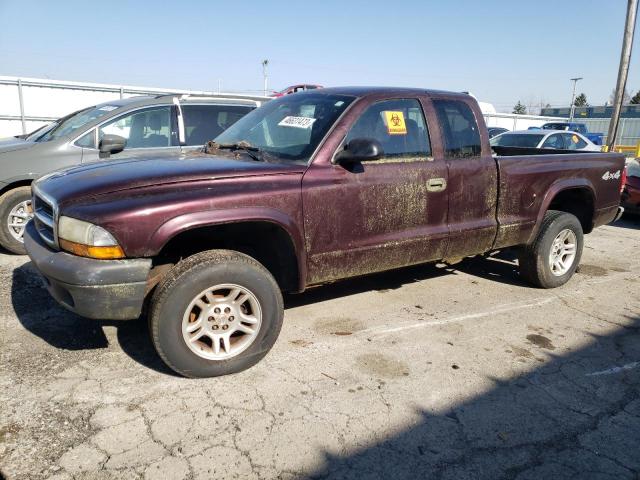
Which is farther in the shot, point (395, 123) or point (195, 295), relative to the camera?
point (395, 123)

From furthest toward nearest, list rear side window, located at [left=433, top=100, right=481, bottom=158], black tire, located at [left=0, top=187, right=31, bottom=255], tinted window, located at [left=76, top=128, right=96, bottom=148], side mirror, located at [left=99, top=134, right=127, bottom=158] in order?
tinted window, located at [left=76, top=128, right=96, bottom=148] → black tire, located at [left=0, top=187, right=31, bottom=255] → side mirror, located at [left=99, top=134, right=127, bottom=158] → rear side window, located at [left=433, top=100, right=481, bottom=158]

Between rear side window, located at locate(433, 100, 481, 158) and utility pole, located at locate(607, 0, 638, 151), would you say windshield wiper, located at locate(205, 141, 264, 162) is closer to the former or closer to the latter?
rear side window, located at locate(433, 100, 481, 158)

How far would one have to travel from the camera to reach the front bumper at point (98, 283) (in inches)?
111

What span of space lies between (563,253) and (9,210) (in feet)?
20.2

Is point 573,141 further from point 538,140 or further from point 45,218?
point 45,218

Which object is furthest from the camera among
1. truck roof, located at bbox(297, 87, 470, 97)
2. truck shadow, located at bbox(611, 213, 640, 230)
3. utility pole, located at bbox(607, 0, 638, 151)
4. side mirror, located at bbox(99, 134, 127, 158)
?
utility pole, located at bbox(607, 0, 638, 151)

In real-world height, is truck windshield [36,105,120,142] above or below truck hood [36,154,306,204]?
above

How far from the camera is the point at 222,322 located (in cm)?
321

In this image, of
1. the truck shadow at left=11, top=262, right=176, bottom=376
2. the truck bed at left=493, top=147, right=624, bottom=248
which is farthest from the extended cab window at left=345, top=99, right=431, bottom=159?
the truck shadow at left=11, top=262, right=176, bottom=376

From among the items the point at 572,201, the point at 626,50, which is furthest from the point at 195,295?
the point at 626,50

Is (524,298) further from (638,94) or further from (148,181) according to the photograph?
(638,94)

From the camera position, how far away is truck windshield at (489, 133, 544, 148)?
1131 cm

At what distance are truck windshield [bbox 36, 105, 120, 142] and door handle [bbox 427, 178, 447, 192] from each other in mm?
4160

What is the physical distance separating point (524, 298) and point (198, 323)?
3.33 metres
